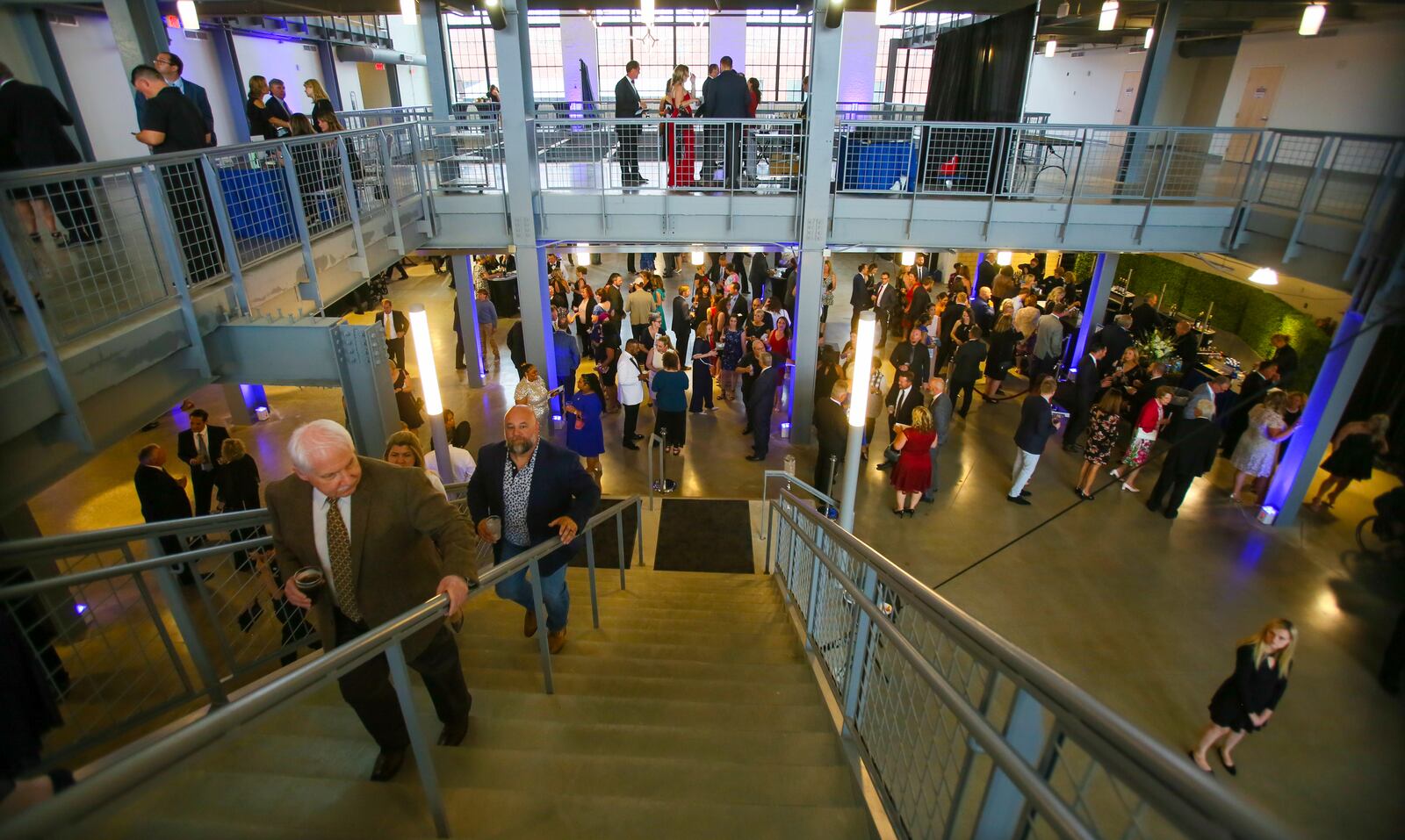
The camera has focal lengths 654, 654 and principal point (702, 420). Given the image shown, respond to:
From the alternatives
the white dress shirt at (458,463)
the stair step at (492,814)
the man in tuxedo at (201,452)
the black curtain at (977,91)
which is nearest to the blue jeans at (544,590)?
the stair step at (492,814)

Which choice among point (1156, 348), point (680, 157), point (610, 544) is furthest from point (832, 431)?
point (1156, 348)

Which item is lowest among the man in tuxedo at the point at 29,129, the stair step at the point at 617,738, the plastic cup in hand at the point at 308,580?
the stair step at the point at 617,738

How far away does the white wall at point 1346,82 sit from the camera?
5.08 metres

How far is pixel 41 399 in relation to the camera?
3.01 meters

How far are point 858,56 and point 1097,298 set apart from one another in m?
8.46

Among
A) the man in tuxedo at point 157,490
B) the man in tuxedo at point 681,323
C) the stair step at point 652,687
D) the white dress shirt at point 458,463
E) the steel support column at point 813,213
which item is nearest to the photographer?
the stair step at point 652,687

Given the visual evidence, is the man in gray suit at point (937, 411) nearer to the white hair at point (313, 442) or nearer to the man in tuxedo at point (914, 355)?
the man in tuxedo at point (914, 355)

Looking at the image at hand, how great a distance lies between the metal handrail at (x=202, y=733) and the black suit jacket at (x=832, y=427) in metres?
5.86

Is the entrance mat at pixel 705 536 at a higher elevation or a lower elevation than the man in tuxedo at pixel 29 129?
lower

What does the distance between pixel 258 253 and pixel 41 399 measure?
2.26m

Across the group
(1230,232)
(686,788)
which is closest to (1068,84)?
(1230,232)

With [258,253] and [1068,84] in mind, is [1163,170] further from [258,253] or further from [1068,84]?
[1068,84]

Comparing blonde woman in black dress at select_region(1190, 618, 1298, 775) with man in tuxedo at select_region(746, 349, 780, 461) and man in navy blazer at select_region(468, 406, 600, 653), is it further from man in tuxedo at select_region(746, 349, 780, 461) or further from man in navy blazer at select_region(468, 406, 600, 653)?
man in tuxedo at select_region(746, 349, 780, 461)

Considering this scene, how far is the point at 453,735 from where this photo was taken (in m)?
2.96
